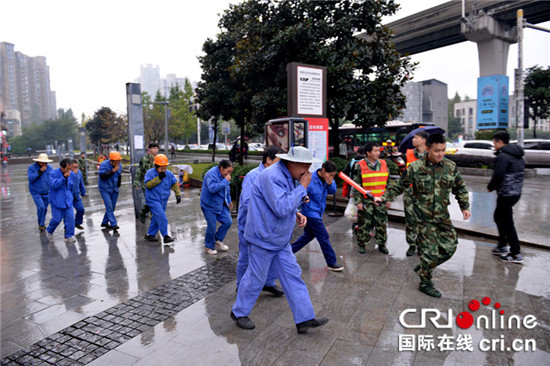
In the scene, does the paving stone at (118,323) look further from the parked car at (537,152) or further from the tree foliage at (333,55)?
the parked car at (537,152)

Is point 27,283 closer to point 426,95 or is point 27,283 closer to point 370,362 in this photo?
point 370,362

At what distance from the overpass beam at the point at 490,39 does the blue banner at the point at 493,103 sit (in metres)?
1.41

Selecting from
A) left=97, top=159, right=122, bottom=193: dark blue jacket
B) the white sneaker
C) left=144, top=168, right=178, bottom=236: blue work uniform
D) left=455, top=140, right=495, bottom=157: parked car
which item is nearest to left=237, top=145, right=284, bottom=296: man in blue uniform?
the white sneaker

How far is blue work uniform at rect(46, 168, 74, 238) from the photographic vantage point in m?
7.05

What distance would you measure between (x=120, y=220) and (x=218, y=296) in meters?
5.80

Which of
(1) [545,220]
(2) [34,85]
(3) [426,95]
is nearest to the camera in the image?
(1) [545,220]

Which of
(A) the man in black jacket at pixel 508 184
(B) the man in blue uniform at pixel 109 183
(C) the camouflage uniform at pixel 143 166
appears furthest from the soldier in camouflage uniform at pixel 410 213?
(B) the man in blue uniform at pixel 109 183

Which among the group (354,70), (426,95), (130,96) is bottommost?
(130,96)

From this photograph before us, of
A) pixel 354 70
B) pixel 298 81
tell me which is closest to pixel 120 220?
pixel 298 81

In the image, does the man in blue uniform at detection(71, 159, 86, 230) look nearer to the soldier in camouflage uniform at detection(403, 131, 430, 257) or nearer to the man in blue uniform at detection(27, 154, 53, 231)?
the man in blue uniform at detection(27, 154, 53, 231)

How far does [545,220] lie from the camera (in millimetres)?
7977

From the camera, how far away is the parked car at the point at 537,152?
19.8 meters

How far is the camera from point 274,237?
11.0ft

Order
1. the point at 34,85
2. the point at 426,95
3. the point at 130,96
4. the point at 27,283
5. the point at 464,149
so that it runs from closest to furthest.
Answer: the point at 27,283 → the point at 130,96 → the point at 464,149 → the point at 426,95 → the point at 34,85
